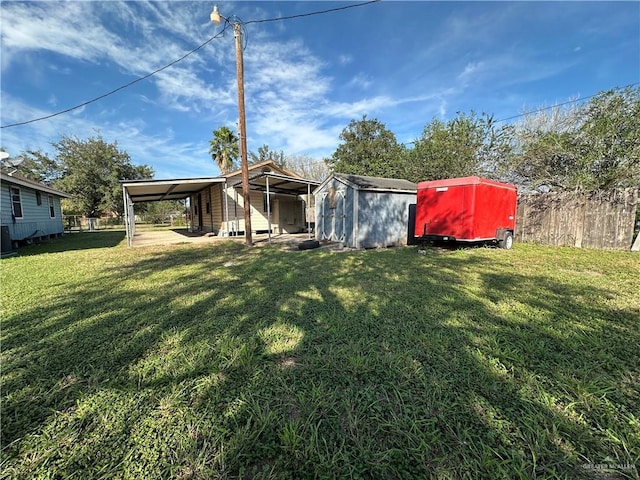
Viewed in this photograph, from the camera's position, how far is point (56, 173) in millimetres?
30219

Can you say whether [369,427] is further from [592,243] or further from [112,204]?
[112,204]

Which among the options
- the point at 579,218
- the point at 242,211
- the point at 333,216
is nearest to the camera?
the point at 579,218

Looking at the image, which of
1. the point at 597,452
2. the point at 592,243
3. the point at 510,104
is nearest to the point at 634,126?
the point at 592,243

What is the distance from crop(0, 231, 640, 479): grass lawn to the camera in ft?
4.86

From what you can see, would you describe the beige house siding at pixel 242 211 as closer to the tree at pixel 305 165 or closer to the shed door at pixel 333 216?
the shed door at pixel 333 216

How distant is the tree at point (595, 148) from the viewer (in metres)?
8.99

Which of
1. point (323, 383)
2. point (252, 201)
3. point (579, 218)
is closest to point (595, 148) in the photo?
point (579, 218)

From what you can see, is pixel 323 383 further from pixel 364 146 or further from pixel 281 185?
pixel 364 146

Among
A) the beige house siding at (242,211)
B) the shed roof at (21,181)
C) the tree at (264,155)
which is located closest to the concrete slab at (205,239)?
the beige house siding at (242,211)

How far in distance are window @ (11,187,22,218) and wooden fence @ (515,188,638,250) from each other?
820 inches

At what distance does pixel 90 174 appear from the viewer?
27.8 metres

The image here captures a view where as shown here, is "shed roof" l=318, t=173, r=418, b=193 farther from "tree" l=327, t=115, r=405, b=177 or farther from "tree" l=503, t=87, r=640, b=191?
"tree" l=327, t=115, r=405, b=177

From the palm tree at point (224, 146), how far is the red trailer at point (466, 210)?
19449 mm

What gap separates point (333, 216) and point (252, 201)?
22.5 ft
